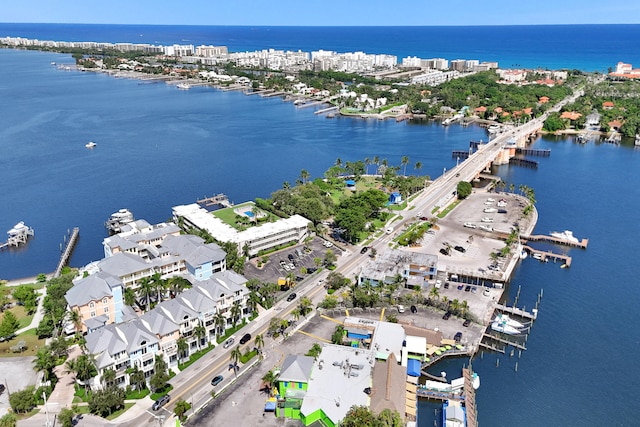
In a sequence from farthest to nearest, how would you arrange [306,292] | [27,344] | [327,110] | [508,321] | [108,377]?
[327,110] → [306,292] → [508,321] → [27,344] → [108,377]

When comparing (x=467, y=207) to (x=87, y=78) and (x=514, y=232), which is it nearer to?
(x=514, y=232)

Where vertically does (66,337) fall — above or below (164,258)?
below

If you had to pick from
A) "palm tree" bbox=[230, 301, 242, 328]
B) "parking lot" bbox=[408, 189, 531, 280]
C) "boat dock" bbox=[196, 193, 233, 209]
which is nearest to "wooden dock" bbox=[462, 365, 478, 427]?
"parking lot" bbox=[408, 189, 531, 280]

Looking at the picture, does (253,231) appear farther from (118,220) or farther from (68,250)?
(68,250)

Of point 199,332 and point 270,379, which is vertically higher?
point 199,332

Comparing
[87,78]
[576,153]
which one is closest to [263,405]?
[576,153]

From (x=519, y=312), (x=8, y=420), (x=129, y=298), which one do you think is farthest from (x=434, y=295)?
(x=8, y=420)
